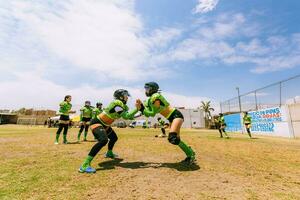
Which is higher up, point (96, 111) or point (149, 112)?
point (96, 111)

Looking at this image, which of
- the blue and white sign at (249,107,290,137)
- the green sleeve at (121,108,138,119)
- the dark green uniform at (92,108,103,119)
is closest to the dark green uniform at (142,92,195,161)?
the green sleeve at (121,108,138,119)

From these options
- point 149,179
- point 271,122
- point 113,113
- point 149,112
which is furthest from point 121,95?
point 271,122

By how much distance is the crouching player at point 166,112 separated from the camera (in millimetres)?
5949

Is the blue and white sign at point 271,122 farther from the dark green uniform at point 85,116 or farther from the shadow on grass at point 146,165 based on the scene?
the shadow on grass at point 146,165

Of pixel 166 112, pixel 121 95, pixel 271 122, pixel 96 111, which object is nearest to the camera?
pixel 166 112

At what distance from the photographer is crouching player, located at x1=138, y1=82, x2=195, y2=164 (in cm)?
595

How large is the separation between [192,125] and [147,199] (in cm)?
6560

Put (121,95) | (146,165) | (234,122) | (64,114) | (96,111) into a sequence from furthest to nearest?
(234,122) → (96,111) → (64,114) → (121,95) → (146,165)

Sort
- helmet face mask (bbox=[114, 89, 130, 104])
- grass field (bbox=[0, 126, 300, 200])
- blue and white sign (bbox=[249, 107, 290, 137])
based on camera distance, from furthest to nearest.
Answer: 1. blue and white sign (bbox=[249, 107, 290, 137])
2. helmet face mask (bbox=[114, 89, 130, 104])
3. grass field (bbox=[0, 126, 300, 200])

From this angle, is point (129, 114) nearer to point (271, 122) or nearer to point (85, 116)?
point (85, 116)

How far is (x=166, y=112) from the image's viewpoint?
20.6 ft

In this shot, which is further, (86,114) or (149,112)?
(86,114)

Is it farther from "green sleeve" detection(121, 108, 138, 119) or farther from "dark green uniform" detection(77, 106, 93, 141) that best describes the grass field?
"dark green uniform" detection(77, 106, 93, 141)

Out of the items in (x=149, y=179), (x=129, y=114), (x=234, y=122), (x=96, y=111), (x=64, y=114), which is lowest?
(x=149, y=179)
